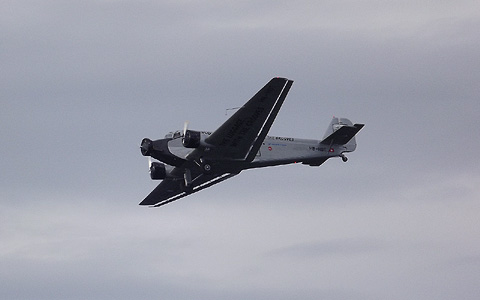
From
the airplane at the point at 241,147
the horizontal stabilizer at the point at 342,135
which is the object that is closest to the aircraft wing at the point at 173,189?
the airplane at the point at 241,147

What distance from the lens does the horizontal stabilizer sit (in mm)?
89250

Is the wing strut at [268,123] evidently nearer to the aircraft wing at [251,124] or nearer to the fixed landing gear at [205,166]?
the aircraft wing at [251,124]

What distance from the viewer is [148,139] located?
274 feet

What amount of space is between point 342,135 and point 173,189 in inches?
695

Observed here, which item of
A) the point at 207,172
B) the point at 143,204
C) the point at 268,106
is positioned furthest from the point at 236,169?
the point at 143,204

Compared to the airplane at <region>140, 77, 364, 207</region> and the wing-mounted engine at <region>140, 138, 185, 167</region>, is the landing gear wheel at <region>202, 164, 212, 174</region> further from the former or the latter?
the wing-mounted engine at <region>140, 138, 185, 167</region>

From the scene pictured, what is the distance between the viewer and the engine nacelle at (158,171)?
90250mm

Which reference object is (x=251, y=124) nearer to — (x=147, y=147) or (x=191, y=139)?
(x=191, y=139)

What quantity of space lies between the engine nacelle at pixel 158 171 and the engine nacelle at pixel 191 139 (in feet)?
31.6

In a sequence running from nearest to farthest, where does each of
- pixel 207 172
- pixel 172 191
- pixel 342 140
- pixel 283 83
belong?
pixel 283 83 → pixel 207 172 → pixel 342 140 → pixel 172 191

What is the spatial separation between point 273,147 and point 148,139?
36.1 feet

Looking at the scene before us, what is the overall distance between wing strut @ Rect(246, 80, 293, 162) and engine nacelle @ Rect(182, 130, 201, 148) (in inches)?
194

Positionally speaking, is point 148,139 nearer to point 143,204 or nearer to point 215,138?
point 215,138

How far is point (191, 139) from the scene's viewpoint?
8094 cm
